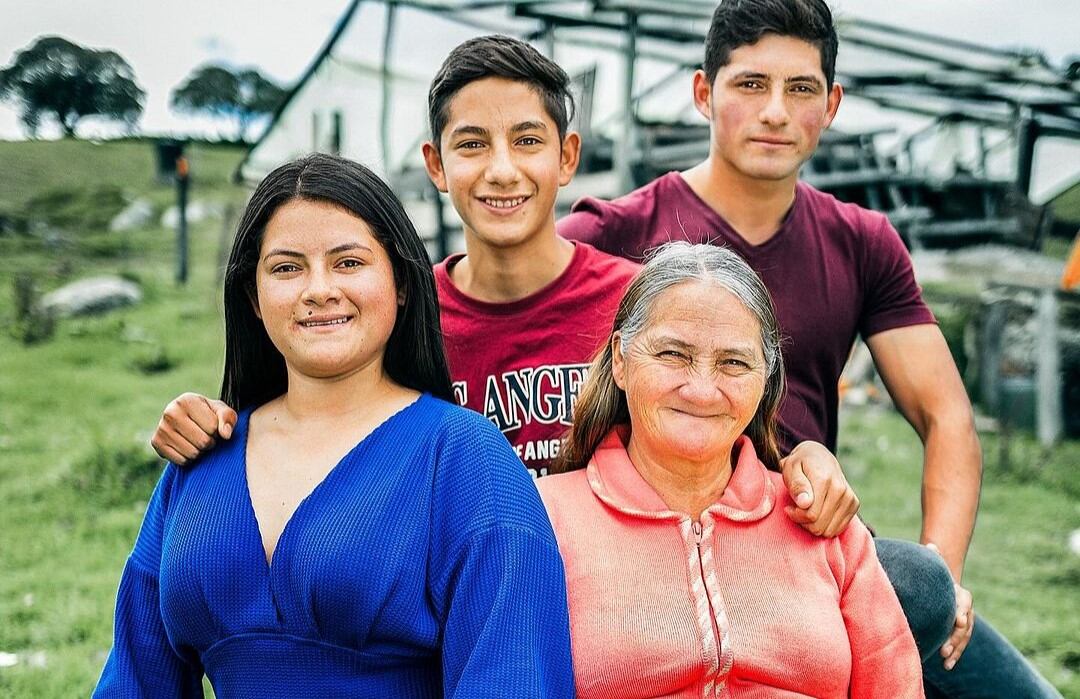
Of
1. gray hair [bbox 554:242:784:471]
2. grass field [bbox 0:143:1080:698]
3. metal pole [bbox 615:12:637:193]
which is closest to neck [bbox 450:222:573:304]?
gray hair [bbox 554:242:784:471]

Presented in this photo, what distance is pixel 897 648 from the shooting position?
2.08 metres

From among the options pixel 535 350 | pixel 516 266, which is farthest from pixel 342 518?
pixel 516 266

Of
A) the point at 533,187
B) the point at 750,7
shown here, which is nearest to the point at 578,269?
the point at 533,187

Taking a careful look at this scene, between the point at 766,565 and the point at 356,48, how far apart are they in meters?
8.84

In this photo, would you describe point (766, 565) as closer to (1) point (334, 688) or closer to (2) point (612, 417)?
(2) point (612, 417)

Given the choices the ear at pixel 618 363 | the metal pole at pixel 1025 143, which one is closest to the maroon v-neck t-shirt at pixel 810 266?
the ear at pixel 618 363

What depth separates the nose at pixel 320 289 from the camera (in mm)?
1989

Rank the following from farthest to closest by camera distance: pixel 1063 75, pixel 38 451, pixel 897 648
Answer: pixel 1063 75, pixel 38 451, pixel 897 648

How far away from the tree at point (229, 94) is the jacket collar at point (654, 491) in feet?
31.1

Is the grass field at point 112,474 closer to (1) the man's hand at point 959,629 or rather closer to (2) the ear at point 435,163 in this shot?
(1) the man's hand at point 959,629

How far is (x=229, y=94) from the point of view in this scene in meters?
11.6

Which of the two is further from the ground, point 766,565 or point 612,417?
point 612,417

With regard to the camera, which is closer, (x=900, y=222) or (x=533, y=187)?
(x=533, y=187)

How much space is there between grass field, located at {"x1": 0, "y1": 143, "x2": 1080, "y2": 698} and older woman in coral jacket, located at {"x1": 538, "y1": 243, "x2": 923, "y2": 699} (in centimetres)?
276
